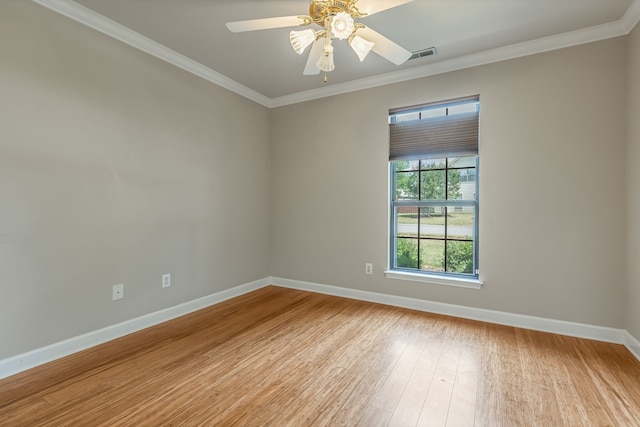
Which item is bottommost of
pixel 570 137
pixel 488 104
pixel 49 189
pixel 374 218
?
pixel 374 218

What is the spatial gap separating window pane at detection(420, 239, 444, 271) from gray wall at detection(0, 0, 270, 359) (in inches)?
90.9

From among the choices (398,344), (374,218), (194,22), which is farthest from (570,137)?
(194,22)

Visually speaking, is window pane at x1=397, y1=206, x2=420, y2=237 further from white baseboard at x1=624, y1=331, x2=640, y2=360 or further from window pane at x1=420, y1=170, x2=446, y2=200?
white baseboard at x1=624, y1=331, x2=640, y2=360

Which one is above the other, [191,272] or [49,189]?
[49,189]

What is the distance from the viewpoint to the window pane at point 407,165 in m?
3.30

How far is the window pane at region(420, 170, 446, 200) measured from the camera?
10.4 ft

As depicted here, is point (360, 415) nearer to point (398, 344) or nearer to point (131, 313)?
point (398, 344)

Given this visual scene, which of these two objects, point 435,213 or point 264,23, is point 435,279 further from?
point 264,23

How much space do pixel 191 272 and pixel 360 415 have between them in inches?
88.5

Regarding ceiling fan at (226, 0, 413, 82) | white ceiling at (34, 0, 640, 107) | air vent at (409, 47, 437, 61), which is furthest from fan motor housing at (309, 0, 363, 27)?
air vent at (409, 47, 437, 61)

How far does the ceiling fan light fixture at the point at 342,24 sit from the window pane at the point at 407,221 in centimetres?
210

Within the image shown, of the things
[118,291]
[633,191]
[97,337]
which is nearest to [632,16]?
[633,191]

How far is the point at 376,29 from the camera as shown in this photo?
2443 mm

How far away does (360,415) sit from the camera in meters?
1.57
